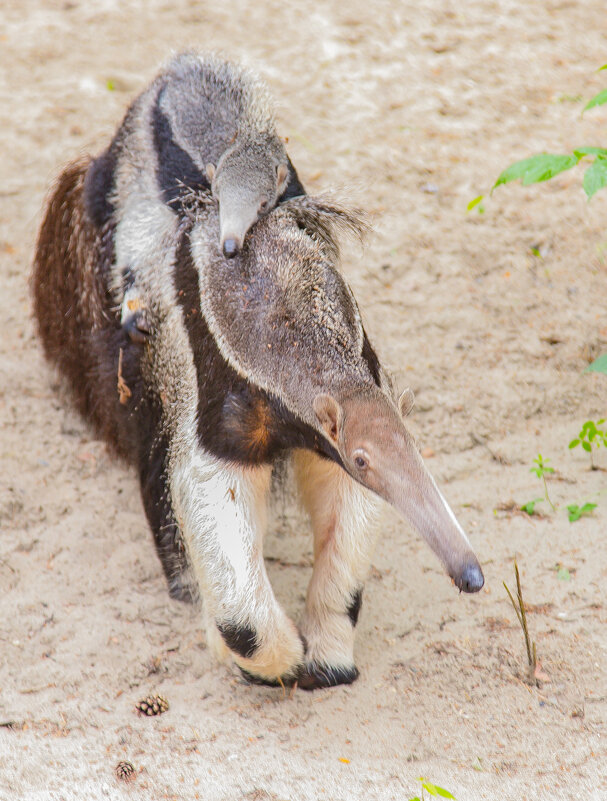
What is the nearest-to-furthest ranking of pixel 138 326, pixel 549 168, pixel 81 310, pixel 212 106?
pixel 549 168
pixel 138 326
pixel 212 106
pixel 81 310

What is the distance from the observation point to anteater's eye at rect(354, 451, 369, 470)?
332 centimetres

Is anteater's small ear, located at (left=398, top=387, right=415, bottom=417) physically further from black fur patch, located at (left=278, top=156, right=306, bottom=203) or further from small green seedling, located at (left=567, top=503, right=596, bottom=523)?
small green seedling, located at (left=567, top=503, right=596, bottom=523)

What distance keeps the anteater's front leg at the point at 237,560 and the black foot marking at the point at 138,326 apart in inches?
28.7

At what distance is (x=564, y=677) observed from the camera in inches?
165

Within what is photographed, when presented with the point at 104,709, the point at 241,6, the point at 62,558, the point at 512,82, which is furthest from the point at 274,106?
the point at 241,6

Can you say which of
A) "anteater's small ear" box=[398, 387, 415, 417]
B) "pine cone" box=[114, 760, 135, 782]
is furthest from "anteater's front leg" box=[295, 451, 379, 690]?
"pine cone" box=[114, 760, 135, 782]

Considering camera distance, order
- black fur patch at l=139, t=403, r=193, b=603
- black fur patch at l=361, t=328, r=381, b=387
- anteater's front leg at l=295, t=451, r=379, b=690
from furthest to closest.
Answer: black fur patch at l=139, t=403, r=193, b=603, anteater's front leg at l=295, t=451, r=379, b=690, black fur patch at l=361, t=328, r=381, b=387

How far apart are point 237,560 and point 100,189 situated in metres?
2.22

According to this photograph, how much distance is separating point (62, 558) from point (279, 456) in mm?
1610

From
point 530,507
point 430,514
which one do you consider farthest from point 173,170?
point 530,507

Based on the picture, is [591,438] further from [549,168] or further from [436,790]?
[436,790]

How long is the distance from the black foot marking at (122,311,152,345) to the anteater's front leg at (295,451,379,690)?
3.03ft

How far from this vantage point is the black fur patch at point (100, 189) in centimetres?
519

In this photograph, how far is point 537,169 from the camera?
4188mm
